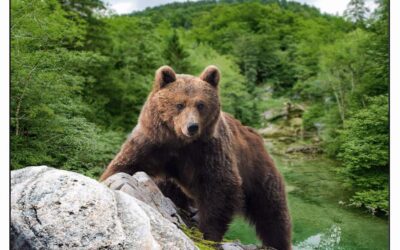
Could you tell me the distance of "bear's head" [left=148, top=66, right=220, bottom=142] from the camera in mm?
2941

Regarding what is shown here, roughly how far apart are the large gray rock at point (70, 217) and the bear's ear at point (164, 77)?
1.05 meters

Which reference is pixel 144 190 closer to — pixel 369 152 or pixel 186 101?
pixel 186 101

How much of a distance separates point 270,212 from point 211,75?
1386mm

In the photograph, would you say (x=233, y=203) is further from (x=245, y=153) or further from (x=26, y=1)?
(x=26, y=1)

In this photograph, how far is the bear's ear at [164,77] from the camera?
10.1 ft

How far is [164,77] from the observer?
3096mm

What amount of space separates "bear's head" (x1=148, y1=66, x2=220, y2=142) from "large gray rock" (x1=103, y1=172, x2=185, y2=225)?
0.35 meters

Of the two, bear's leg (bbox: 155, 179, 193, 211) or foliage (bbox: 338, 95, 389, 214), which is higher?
foliage (bbox: 338, 95, 389, 214)

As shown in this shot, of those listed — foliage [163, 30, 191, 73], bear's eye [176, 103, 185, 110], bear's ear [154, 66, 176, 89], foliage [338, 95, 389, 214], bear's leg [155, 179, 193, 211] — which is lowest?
bear's leg [155, 179, 193, 211]

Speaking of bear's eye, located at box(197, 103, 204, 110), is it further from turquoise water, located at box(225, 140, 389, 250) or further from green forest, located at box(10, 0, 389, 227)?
turquoise water, located at box(225, 140, 389, 250)
